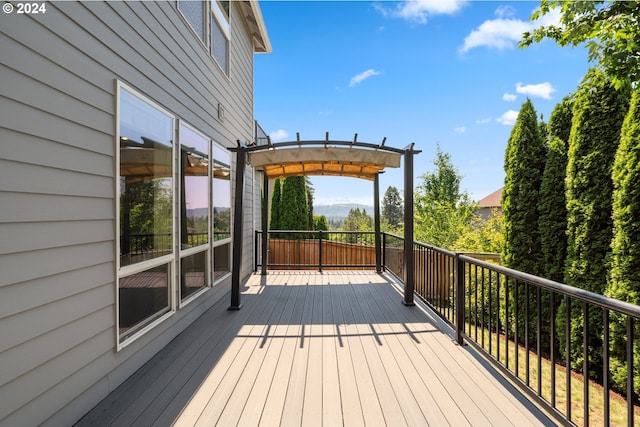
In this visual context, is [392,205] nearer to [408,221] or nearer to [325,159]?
[325,159]

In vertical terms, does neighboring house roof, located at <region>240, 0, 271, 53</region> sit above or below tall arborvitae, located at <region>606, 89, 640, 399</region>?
above

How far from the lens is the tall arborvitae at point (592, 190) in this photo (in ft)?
11.7

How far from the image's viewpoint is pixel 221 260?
4.55 metres

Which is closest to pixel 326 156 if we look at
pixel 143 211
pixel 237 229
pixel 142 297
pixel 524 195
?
pixel 237 229

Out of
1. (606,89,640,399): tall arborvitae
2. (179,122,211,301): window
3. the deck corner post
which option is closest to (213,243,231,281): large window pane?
(179,122,211,301): window

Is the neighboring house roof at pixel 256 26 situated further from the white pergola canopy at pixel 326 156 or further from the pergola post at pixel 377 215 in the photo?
the pergola post at pixel 377 215

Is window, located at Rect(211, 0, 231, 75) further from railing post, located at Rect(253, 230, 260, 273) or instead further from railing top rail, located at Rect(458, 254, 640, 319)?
railing top rail, located at Rect(458, 254, 640, 319)

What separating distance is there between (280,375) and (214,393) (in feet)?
1.59

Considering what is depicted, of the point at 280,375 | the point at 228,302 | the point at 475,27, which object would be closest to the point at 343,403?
the point at 280,375

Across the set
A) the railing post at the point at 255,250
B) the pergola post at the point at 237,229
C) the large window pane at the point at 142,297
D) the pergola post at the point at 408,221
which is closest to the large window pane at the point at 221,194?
the pergola post at the point at 237,229

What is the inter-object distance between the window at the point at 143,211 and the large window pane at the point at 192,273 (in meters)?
0.29

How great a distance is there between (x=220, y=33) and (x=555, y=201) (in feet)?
18.3

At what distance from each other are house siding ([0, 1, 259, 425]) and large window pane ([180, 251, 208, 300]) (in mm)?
739

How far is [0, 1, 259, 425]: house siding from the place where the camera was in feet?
4.63
